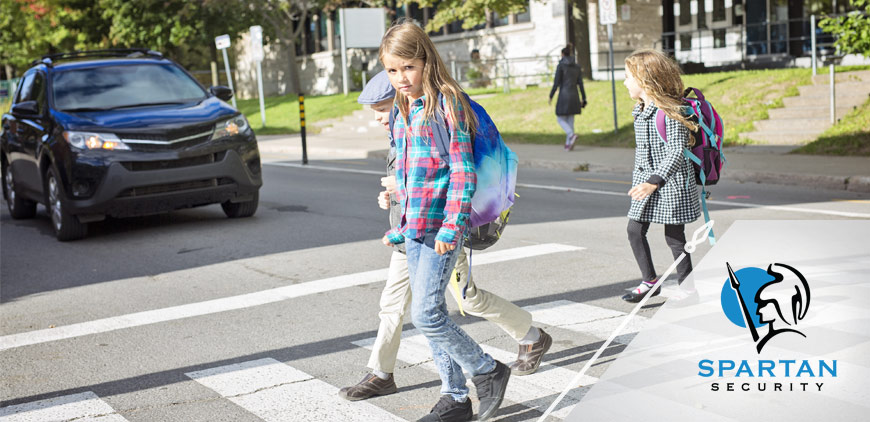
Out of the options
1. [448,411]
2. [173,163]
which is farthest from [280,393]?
[173,163]

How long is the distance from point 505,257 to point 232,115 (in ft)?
12.5

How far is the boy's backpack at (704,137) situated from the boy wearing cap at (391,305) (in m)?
1.62

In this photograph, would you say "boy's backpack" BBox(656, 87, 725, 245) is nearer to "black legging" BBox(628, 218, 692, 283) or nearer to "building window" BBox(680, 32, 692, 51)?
"black legging" BBox(628, 218, 692, 283)

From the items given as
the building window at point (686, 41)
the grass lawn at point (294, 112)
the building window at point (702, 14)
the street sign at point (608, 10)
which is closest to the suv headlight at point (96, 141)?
the street sign at point (608, 10)

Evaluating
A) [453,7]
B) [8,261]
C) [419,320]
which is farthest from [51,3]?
[419,320]

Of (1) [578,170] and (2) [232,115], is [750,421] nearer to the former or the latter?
(2) [232,115]

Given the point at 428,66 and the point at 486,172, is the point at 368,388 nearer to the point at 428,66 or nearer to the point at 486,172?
the point at 486,172

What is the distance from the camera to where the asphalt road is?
15.3 ft

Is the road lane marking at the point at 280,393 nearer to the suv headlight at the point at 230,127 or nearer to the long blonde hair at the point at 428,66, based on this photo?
the long blonde hair at the point at 428,66

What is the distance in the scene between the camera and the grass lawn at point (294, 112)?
30.4 metres

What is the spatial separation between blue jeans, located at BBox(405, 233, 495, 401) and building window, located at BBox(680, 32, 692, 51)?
27.3 m

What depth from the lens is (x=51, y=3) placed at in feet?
152

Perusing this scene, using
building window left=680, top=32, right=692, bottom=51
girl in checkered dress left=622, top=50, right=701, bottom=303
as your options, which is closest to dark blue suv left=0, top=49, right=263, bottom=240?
girl in checkered dress left=622, top=50, right=701, bottom=303

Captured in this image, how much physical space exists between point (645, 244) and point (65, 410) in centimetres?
362
